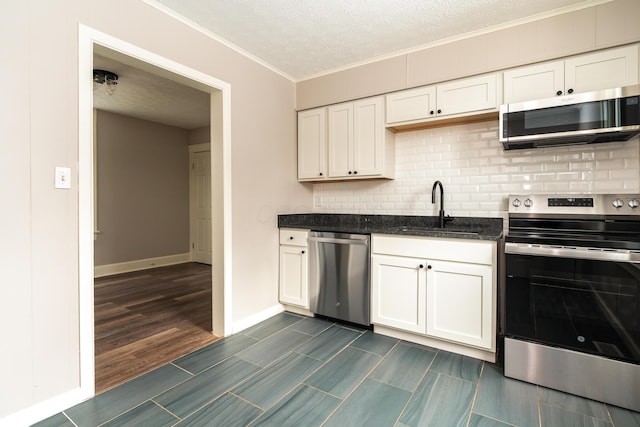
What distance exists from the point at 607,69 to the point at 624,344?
1717 millimetres

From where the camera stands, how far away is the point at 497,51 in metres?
2.33

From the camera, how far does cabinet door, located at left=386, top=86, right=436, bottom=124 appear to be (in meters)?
2.62

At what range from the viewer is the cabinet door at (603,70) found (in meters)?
1.99

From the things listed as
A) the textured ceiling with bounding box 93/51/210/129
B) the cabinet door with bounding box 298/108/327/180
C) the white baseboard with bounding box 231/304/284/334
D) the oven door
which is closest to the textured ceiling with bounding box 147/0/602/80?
the cabinet door with bounding box 298/108/327/180

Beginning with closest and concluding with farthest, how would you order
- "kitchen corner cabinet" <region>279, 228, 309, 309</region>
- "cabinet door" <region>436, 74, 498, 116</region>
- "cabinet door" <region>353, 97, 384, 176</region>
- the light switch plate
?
the light switch plate, "cabinet door" <region>436, 74, 498, 116</region>, "cabinet door" <region>353, 97, 384, 176</region>, "kitchen corner cabinet" <region>279, 228, 309, 309</region>

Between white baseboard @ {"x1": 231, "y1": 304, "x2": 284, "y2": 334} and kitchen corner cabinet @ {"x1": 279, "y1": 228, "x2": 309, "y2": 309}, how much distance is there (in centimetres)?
10

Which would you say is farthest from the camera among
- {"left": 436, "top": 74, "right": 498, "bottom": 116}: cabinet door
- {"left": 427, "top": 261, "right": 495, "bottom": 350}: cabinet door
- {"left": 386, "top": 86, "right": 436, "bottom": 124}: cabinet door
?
{"left": 386, "top": 86, "right": 436, "bottom": 124}: cabinet door

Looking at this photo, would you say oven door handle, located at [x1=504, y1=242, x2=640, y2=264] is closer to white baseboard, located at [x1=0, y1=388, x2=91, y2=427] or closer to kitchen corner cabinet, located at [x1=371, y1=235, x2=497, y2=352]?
kitchen corner cabinet, located at [x1=371, y1=235, x2=497, y2=352]

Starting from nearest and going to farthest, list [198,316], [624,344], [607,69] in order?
[624,344], [607,69], [198,316]

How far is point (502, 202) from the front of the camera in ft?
Answer: 8.41

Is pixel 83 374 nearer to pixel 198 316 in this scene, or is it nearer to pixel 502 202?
pixel 198 316

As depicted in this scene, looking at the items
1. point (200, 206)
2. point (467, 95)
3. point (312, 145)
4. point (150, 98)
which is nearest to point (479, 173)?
point (467, 95)

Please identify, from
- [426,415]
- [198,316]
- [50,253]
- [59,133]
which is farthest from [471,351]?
[59,133]

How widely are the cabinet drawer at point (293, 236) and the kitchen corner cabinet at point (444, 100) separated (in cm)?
132
